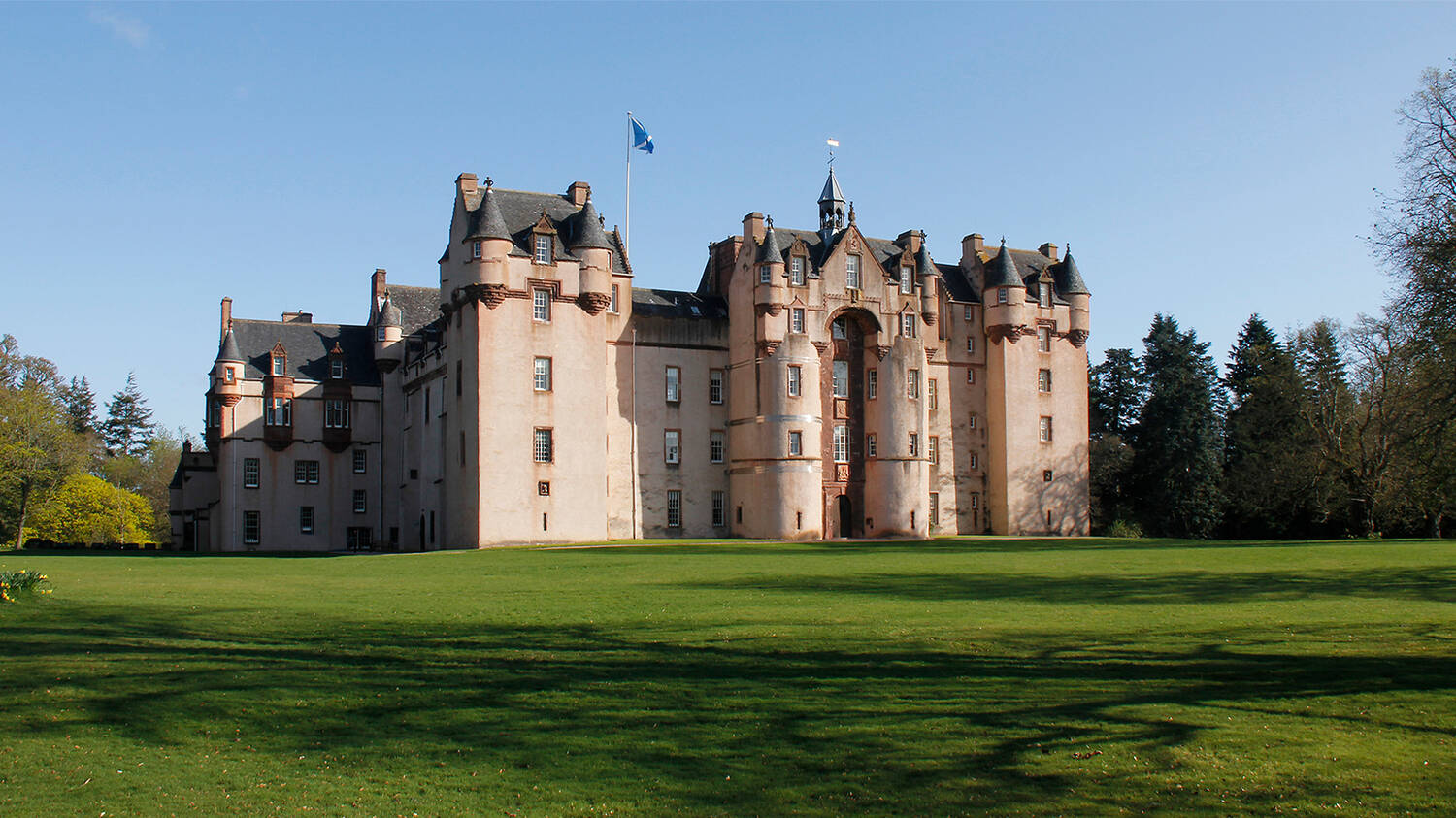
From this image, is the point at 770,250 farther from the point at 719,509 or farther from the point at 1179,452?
the point at 1179,452

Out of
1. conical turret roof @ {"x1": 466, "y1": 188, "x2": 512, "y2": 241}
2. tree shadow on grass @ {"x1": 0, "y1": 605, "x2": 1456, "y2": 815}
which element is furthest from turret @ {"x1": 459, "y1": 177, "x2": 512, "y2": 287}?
tree shadow on grass @ {"x1": 0, "y1": 605, "x2": 1456, "y2": 815}

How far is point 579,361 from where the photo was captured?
60656 mm

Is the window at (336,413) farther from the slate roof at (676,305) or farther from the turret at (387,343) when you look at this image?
the slate roof at (676,305)

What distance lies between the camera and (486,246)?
58.0m

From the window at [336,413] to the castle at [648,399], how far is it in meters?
0.18

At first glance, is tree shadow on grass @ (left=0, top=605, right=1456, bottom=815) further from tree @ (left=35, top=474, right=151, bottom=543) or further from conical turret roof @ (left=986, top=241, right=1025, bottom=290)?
tree @ (left=35, top=474, right=151, bottom=543)

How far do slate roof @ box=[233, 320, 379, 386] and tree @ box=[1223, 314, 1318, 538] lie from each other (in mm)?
57310

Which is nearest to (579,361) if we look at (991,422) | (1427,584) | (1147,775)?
(991,422)

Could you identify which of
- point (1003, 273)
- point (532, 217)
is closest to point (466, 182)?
point (532, 217)

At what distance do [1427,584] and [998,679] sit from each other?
18.4m

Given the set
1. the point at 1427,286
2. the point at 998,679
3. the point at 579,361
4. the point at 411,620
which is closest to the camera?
the point at 998,679

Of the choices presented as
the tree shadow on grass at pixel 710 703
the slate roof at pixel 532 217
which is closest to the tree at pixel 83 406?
the slate roof at pixel 532 217

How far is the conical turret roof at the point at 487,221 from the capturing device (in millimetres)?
58250

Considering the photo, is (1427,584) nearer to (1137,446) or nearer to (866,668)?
(866,668)
